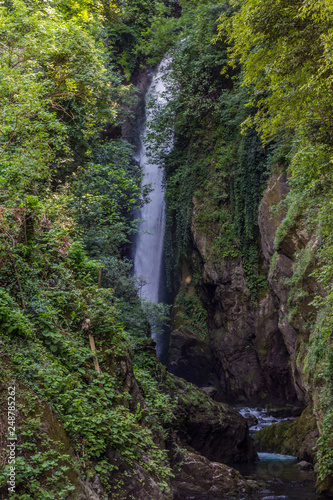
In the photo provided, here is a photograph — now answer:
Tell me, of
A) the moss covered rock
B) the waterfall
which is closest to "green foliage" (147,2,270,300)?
the waterfall

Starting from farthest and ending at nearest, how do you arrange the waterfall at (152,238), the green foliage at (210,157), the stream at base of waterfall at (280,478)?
the waterfall at (152,238) < the green foliage at (210,157) < the stream at base of waterfall at (280,478)

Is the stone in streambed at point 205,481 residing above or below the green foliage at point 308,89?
below

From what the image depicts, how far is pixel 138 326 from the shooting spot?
493 inches

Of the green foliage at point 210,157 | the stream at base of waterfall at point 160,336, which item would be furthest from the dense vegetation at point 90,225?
the stream at base of waterfall at point 160,336

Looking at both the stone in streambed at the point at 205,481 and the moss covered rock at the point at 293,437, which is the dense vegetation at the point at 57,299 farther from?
the moss covered rock at the point at 293,437

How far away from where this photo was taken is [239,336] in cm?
1925

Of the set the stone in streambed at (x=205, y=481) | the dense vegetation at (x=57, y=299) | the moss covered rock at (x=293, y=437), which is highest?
the dense vegetation at (x=57, y=299)

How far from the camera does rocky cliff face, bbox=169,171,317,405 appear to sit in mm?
16047

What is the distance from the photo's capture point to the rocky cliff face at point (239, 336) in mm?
16047

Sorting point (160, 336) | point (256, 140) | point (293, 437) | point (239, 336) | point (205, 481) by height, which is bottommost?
point (293, 437)

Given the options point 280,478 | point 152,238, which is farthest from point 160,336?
point 280,478

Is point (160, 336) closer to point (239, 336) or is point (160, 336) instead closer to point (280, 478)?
point (239, 336)

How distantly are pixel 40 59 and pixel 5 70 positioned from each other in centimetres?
197

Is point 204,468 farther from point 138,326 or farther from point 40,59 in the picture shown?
point 40,59
